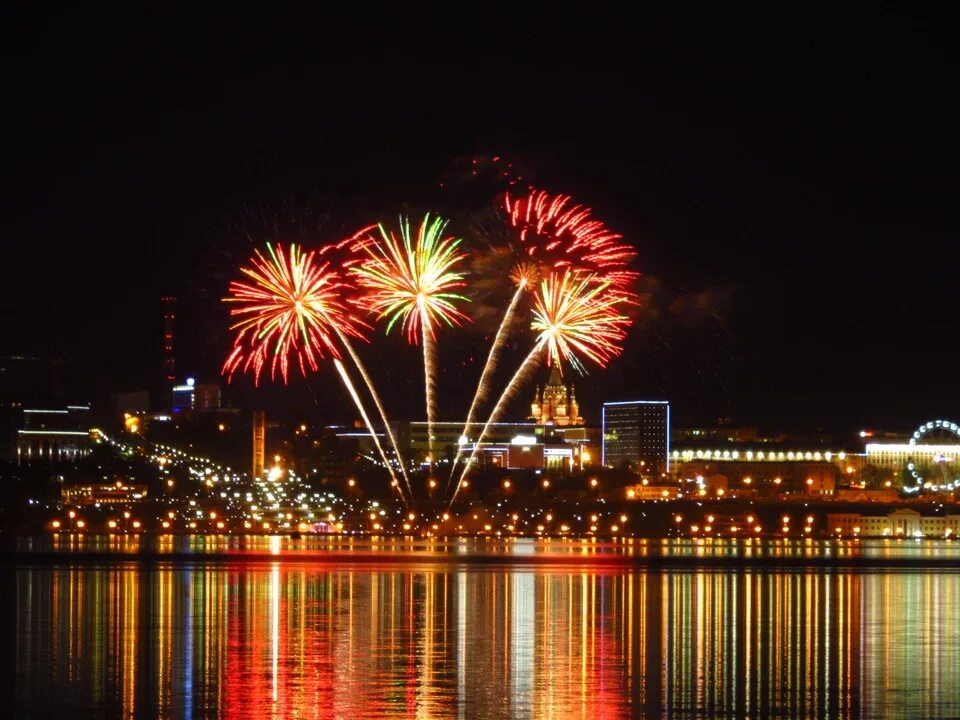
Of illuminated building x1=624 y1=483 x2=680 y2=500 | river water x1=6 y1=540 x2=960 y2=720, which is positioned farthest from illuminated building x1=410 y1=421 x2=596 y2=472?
river water x1=6 y1=540 x2=960 y2=720

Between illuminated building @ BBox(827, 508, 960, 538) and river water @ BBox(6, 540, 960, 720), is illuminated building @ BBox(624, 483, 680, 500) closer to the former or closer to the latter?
illuminated building @ BBox(827, 508, 960, 538)

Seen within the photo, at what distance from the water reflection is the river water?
0.07 m

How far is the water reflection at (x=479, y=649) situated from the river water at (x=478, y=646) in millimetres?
66

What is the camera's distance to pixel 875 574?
67.6 metres

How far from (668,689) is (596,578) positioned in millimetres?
30616

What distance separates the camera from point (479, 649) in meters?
36.2

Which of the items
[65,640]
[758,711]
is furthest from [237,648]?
[758,711]

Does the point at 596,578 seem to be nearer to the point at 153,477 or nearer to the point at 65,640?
the point at 65,640

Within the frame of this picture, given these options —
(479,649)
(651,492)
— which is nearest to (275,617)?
(479,649)

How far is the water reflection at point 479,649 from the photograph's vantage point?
28.7 meters

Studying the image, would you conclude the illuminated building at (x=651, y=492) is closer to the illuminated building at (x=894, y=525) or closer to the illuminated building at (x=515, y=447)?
the illuminated building at (x=515, y=447)

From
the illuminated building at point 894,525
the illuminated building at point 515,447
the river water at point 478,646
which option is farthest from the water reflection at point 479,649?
the illuminated building at point 515,447

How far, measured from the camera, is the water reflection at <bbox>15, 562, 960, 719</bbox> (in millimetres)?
28703

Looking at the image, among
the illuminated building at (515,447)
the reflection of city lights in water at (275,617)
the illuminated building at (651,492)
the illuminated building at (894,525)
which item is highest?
the illuminated building at (515,447)
